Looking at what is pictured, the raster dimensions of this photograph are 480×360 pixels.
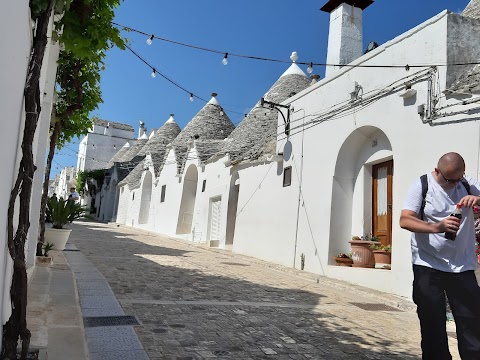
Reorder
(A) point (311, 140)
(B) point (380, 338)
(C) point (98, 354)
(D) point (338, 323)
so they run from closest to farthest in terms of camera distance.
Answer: (C) point (98, 354), (B) point (380, 338), (D) point (338, 323), (A) point (311, 140)

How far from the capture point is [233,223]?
17188 mm

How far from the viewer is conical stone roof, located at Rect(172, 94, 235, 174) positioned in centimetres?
2516

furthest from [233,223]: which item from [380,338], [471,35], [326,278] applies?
[380,338]

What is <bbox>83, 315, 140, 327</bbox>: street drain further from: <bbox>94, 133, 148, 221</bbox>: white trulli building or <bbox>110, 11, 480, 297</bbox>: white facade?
<bbox>94, 133, 148, 221</bbox>: white trulli building

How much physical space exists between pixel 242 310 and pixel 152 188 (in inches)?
983

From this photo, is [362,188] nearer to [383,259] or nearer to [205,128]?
[383,259]

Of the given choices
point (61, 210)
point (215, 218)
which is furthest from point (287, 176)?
point (215, 218)

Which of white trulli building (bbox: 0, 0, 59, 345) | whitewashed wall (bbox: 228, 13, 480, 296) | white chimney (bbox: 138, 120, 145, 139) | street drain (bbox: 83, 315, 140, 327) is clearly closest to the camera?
white trulli building (bbox: 0, 0, 59, 345)

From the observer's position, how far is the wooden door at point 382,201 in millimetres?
9352

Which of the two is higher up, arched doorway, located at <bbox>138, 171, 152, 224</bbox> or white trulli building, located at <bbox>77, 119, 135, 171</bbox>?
white trulli building, located at <bbox>77, 119, 135, 171</bbox>

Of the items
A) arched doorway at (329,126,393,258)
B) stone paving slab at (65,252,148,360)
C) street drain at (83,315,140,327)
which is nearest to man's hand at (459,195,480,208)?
stone paving slab at (65,252,148,360)

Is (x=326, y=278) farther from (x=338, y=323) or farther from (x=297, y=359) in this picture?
(x=297, y=359)

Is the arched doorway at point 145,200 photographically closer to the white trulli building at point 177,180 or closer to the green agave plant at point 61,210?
the white trulli building at point 177,180

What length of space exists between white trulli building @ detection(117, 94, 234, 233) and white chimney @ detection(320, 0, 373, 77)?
1126cm
